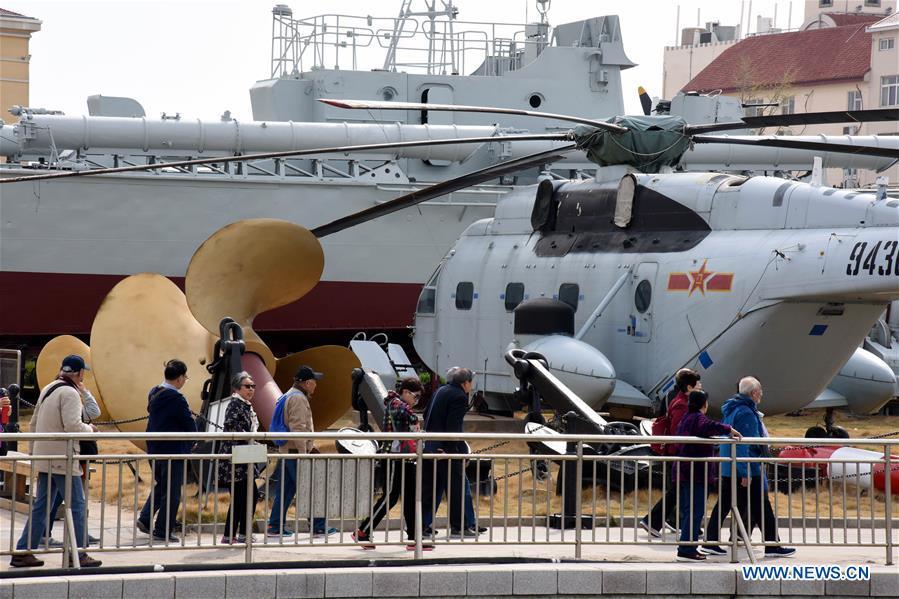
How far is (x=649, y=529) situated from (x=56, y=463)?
442cm

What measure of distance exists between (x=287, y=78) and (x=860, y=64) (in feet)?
148

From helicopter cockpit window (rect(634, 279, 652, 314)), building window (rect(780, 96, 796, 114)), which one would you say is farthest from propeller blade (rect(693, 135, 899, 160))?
building window (rect(780, 96, 796, 114))

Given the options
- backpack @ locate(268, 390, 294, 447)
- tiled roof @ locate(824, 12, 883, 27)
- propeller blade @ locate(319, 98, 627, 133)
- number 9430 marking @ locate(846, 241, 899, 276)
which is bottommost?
backpack @ locate(268, 390, 294, 447)

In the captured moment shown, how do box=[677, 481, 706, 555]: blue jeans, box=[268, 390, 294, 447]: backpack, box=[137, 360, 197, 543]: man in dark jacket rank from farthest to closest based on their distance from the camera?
box=[268, 390, 294, 447]: backpack, box=[137, 360, 197, 543]: man in dark jacket, box=[677, 481, 706, 555]: blue jeans

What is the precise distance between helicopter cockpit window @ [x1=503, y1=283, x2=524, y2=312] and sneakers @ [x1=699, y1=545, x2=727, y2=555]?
8.96 meters

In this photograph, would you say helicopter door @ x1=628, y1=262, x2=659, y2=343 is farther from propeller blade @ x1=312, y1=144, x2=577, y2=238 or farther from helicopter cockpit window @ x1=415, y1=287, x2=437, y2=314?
helicopter cockpit window @ x1=415, y1=287, x2=437, y2=314

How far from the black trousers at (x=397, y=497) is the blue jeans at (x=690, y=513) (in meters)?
2.05

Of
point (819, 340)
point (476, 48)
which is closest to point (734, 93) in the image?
point (476, 48)

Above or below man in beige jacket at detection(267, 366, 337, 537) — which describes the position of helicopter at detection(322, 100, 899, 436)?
above

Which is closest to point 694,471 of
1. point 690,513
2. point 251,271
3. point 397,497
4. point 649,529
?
point 690,513

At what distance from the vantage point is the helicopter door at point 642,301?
1702 cm

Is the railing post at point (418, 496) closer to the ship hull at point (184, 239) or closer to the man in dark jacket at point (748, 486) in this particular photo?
the man in dark jacket at point (748, 486)

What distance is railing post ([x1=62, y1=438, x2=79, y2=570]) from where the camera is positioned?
9.13 m

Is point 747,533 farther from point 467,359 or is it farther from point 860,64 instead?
point 860,64
